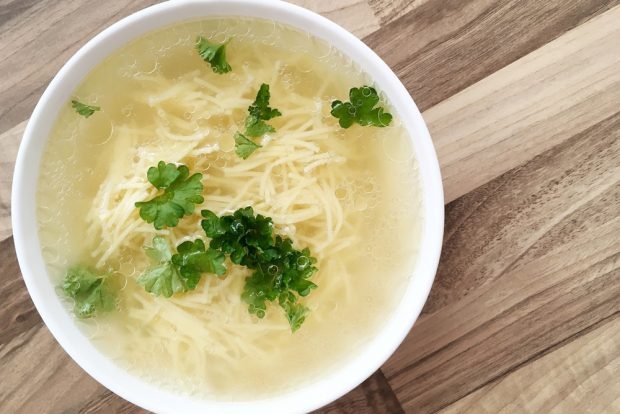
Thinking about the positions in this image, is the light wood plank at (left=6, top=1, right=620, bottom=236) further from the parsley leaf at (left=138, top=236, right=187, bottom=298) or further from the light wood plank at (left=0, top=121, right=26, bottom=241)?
the parsley leaf at (left=138, top=236, right=187, bottom=298)

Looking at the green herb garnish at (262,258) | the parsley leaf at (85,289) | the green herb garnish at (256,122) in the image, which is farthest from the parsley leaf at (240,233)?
the parsley leaf at (85,289)

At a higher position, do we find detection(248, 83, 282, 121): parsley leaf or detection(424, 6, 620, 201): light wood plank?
detection(248, 83, 282, 121): parsley leaf

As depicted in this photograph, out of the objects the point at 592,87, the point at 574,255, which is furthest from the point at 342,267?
the point at 592,87

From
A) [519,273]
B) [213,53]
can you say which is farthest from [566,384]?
[213,53]

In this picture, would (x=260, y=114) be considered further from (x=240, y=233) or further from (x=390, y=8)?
(x=390, y=8)

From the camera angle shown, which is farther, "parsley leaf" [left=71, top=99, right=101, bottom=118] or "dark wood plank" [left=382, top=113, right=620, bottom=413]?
"dark wood plank" [left=382, top=113, right=620, bottom=413]

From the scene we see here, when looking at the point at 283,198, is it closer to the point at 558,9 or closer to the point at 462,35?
the point at 462,35

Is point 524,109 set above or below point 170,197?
below

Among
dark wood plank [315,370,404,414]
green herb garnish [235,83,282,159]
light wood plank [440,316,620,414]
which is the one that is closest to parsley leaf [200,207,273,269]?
green herb garnish [235,83,282,159]
